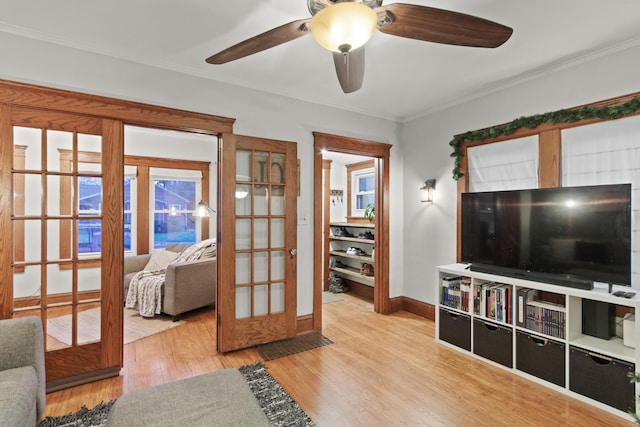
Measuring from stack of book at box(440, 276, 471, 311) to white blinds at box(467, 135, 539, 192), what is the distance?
1065 mm

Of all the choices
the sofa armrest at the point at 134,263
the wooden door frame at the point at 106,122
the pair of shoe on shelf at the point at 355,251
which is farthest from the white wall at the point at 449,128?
the sofa armrest at the point at 134,263

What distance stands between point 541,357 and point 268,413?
2159 mm

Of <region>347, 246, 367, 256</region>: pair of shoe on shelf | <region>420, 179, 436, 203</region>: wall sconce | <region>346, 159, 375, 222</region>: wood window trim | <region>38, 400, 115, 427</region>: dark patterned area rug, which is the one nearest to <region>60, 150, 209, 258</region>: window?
<region>346, 159, 375, 222</region>: wood window trim

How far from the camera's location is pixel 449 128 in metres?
3.86

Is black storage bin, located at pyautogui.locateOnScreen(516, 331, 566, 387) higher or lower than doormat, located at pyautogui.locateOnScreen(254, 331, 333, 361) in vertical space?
higher

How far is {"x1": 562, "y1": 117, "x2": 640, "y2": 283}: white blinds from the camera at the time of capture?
96.9 inches

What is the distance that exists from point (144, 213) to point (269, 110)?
3.19m

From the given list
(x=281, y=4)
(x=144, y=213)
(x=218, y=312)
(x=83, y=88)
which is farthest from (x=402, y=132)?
(x=144, y=213)

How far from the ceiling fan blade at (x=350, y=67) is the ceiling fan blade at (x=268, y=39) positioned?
0.74 feet

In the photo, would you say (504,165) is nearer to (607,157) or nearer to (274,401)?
(607,157)

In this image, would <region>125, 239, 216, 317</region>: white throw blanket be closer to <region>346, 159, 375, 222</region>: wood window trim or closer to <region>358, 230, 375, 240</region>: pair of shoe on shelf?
<region>358, 230, 375, 240</region>: pair of shoe on shelf

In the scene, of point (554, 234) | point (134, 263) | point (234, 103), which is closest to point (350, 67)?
point (234, 103)

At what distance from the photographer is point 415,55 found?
267 centimetres

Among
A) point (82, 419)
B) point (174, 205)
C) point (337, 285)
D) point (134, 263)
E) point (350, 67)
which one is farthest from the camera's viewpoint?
point (174, 205)
